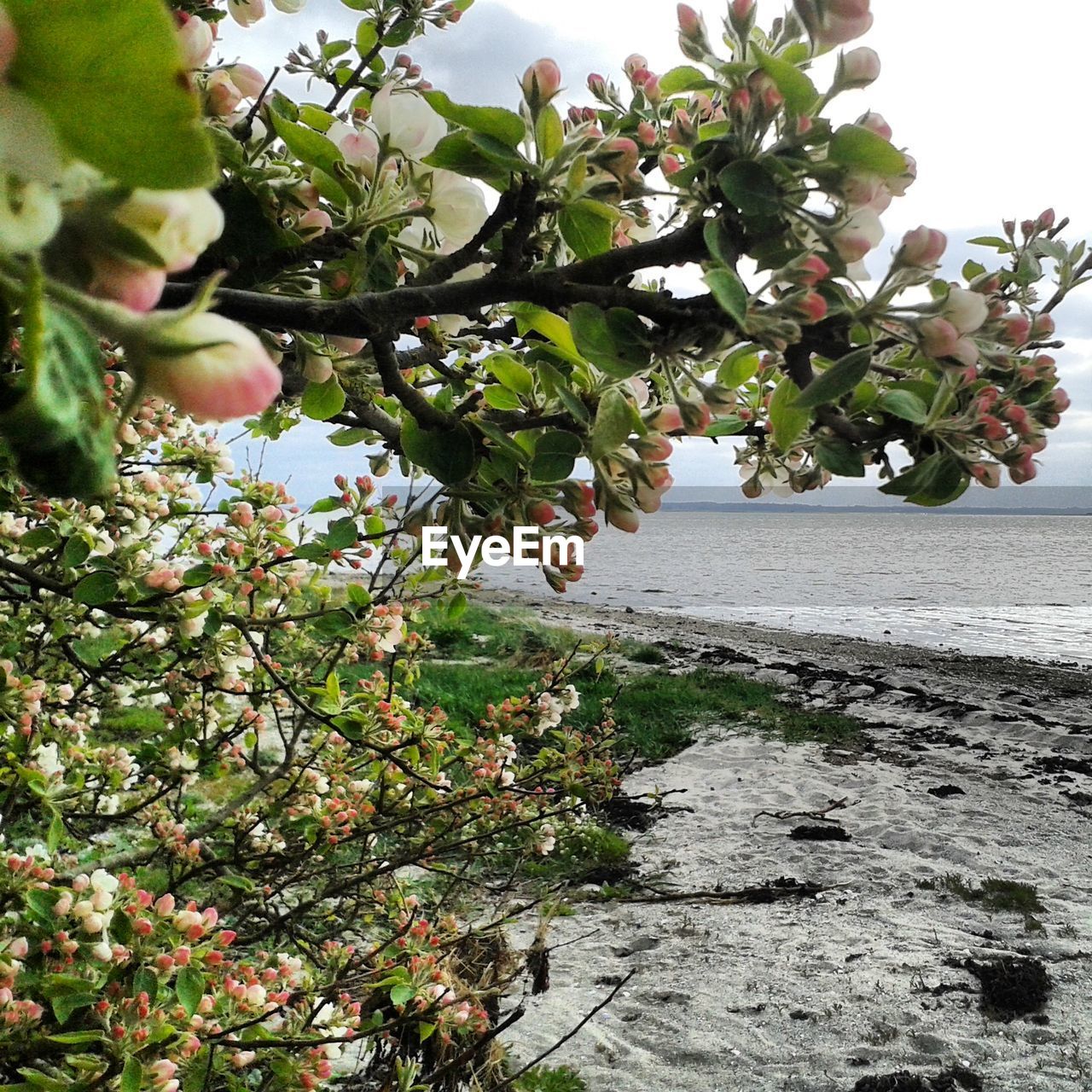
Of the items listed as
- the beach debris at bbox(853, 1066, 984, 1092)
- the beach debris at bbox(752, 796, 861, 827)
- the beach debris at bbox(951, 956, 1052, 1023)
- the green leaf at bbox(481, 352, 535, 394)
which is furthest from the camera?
the beach debris at bbox(752, 796, 861, 827)

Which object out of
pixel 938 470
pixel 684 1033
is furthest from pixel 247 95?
pixel 684 1033

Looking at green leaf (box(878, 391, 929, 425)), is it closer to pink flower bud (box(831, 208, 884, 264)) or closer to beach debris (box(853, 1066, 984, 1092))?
pink flower bud (box(831, 208, 884, 264))

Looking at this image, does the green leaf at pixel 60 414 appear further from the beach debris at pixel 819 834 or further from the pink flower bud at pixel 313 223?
the beach debris at pixel 819 834

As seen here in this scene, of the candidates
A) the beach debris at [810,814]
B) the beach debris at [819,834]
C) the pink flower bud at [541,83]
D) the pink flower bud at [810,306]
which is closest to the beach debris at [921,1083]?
the beach debris at [819,834]

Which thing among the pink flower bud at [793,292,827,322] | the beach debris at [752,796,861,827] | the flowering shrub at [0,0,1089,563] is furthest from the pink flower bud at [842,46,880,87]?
the beach debris at [752,796,861,827]

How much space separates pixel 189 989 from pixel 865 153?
156 cm

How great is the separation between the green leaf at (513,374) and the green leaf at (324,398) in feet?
0.79

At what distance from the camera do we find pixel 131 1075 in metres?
1.30

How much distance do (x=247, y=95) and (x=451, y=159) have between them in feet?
1.22

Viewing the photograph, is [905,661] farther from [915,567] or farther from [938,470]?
[915,567]

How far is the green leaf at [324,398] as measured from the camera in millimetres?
1066

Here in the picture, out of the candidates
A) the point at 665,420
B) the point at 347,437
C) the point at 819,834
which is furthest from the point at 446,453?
the point at 819,834

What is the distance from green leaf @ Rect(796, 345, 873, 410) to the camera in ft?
1.97

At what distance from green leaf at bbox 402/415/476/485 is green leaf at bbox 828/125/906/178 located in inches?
16.4
